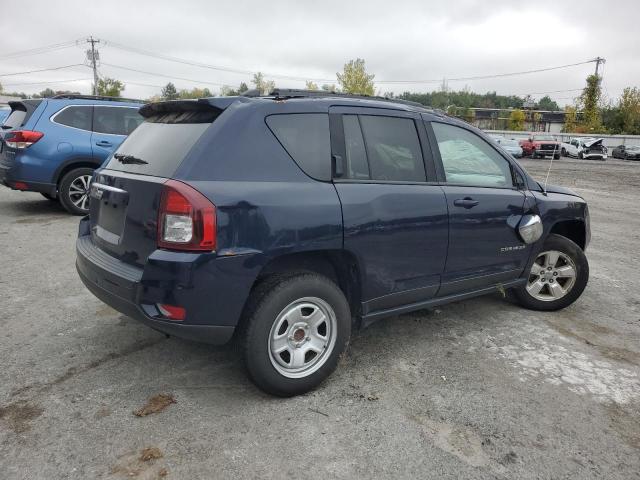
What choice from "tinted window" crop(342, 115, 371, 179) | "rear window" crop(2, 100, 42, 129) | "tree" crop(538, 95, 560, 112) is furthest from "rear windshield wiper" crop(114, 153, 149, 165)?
"tree" crop(538, 95, 560, 112)

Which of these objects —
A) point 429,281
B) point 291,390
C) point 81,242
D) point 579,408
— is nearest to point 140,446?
point 291,390

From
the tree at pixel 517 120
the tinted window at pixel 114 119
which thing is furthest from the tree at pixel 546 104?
the tinted window at pixel 114 119

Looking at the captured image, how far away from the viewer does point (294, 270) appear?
2.96 meters

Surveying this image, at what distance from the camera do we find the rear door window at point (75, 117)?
7.89 meters

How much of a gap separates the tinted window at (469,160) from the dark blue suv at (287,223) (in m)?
0.02

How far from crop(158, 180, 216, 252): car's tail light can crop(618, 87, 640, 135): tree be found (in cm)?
6805

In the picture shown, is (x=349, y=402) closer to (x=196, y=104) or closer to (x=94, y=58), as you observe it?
(x=196, y=104)

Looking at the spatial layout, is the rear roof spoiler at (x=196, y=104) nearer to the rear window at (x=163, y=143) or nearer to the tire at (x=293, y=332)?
the rear window at (x=163, y=143)

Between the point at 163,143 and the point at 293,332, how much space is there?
4.50 feet

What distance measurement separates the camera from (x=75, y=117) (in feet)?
26.3

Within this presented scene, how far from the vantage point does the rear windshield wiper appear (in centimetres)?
306

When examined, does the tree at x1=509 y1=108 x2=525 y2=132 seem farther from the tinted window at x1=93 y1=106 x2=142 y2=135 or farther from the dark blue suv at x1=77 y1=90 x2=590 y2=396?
the dark blue suv at x1=77 y1=90 x2=590 y2=396

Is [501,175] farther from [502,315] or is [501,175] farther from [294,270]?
[294,270]

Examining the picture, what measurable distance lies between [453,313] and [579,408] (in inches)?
62.0
